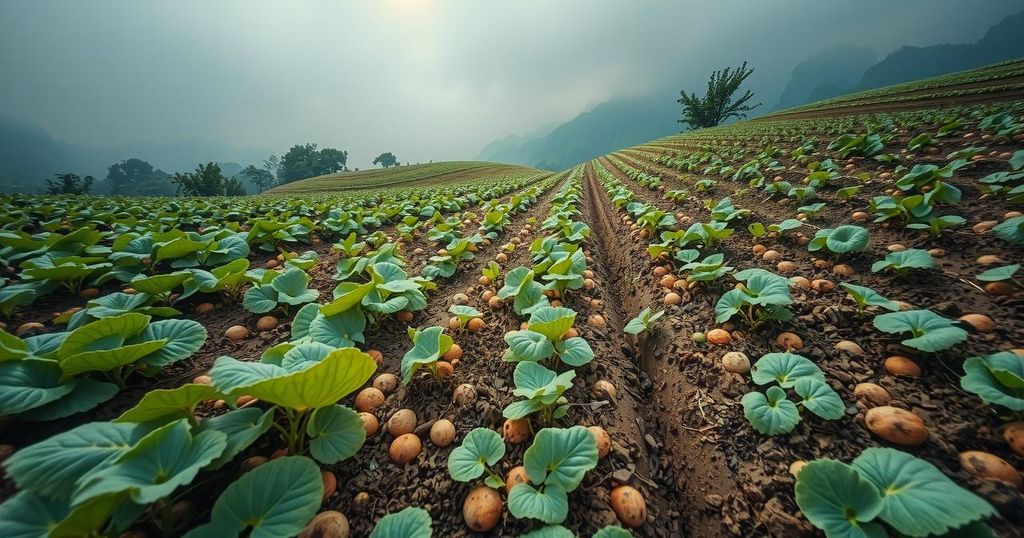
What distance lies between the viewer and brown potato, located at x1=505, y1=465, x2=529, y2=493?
132 cm

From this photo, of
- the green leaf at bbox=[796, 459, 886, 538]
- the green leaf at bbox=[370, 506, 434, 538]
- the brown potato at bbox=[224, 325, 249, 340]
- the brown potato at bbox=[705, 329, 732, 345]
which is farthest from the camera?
the brown potato at bbox=[224, 325, 249, 340]

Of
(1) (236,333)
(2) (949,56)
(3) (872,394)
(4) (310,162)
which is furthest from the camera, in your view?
(2) (949,56)

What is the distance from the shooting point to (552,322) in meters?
1.79

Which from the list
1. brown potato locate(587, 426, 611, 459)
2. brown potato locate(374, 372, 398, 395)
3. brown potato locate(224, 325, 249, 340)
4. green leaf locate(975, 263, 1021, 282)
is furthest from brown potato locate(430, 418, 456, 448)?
green leaf locate(975, 263, 1021, 282)

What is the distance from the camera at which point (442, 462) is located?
57.2 inches

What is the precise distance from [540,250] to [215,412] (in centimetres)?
269

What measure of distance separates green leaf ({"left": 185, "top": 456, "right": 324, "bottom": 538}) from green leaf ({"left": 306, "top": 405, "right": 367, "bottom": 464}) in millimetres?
148

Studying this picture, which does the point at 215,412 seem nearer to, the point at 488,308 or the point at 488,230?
the point at 488,308

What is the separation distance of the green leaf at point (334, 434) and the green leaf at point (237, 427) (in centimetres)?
20

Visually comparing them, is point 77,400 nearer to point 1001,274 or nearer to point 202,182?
point 1001,274

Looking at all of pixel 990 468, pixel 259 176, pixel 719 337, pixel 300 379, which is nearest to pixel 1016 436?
pixel 990 468

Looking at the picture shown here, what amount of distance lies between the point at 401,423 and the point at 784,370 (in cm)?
194

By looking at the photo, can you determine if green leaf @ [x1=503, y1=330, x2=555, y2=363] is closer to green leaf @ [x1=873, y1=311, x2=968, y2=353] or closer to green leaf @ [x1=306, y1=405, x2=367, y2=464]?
green leaf @ [x1=306, y1=405, x2=367, y2=464]

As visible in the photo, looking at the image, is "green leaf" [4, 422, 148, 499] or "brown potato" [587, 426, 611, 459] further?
"brown potato" [587, 426, 611, 459]
